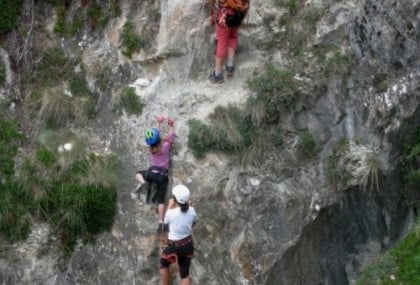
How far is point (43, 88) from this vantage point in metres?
11.9

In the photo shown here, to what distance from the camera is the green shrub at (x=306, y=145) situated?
10883 millimetres

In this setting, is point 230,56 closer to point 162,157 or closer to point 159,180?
point 162,157

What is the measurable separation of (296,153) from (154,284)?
2.88m

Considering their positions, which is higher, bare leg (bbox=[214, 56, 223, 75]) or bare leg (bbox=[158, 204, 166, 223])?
bare leg (bbox=[214, 56, 223, 75])

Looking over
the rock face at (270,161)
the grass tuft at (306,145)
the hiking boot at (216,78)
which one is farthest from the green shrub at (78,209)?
the grass tuft at (306,145)

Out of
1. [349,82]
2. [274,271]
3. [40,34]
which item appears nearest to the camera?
[274,271]

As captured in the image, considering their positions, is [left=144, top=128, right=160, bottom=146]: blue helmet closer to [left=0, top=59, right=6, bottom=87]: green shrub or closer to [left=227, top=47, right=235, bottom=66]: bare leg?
[left=227, top=47, right=235, bottom=66]: bare leg

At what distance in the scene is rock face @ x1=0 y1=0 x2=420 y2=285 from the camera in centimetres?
1054

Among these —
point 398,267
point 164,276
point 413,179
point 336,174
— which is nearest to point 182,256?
point 164,276

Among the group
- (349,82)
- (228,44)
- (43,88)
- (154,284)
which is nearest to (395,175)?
(349,82)

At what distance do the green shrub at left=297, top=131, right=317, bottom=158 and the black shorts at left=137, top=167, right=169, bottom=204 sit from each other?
2.08m

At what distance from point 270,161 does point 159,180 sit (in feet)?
5.55

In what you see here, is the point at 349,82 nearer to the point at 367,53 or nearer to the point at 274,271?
the point at 367,53

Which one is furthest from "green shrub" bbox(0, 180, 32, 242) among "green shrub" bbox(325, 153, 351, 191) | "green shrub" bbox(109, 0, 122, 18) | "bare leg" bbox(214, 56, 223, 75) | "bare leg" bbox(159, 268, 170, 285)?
"green shrub" bbox(325, 153, 351, 191)
